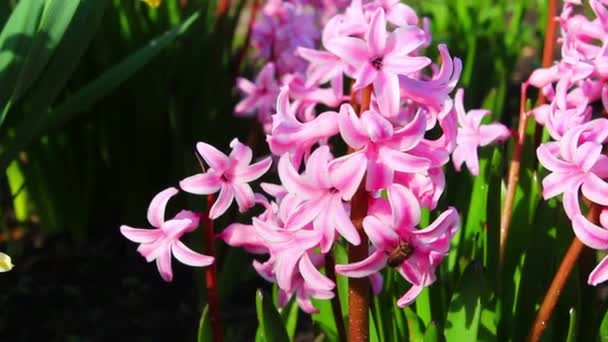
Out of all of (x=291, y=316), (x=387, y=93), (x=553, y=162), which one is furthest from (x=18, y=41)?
(x=553, y=162)

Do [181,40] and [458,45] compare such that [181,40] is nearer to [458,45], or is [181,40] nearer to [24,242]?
[24,242]

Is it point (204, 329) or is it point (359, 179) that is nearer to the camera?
point (359, 179)

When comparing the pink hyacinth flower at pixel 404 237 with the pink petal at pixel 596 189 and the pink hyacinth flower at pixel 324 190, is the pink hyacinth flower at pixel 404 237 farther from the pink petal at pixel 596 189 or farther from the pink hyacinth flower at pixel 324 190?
the pink petal at pixel 596 189

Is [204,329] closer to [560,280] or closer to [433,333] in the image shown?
[433,333]

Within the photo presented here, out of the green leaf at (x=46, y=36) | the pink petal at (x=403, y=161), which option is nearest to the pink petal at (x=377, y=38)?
the pink petal at (x=403, y=161)

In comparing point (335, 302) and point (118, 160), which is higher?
point (335, 302)

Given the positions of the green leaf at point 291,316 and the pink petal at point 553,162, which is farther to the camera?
the green leaf at point 291,316
